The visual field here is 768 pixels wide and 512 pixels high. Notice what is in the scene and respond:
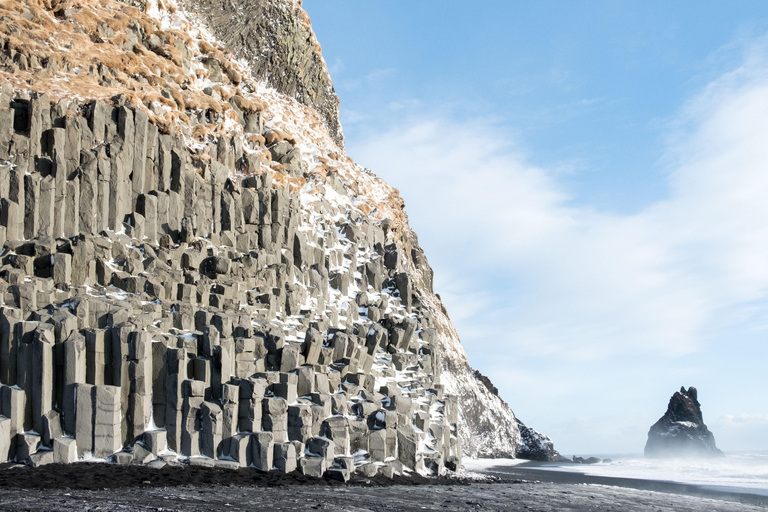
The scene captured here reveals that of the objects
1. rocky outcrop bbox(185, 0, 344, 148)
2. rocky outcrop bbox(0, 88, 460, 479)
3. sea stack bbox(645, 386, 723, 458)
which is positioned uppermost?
rocky outcrop bbox(185, 0, 344, 148)

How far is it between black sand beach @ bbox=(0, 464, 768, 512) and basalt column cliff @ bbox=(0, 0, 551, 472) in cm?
109

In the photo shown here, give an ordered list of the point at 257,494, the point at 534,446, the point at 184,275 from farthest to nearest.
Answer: the point at 534,446, the point at 184,275, the point at 257,494

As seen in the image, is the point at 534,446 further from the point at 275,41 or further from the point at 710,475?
the point at 275,41

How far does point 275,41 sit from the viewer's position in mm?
47281

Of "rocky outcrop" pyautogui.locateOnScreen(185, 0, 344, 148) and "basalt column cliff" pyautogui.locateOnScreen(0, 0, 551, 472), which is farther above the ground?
"rocky outcrop" pyautogui.locateOnScreen(185, 0, 344, 148)

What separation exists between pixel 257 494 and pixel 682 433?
70395 mm

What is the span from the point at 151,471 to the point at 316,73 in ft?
121

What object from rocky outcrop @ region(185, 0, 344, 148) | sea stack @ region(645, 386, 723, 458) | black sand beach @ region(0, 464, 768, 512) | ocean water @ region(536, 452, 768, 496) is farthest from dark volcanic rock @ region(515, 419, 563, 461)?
black sand beach @ region(0, 464, 768, 512)

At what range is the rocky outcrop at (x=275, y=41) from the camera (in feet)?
148

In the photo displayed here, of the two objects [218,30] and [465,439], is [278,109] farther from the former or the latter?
[465,439]

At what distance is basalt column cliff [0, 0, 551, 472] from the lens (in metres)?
20.2

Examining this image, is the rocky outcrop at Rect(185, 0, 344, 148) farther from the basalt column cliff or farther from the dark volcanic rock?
the dark volcanic rock

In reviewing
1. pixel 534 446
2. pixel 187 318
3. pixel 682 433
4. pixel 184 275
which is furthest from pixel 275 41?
pixel 682 433

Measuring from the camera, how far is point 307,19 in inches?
1983
